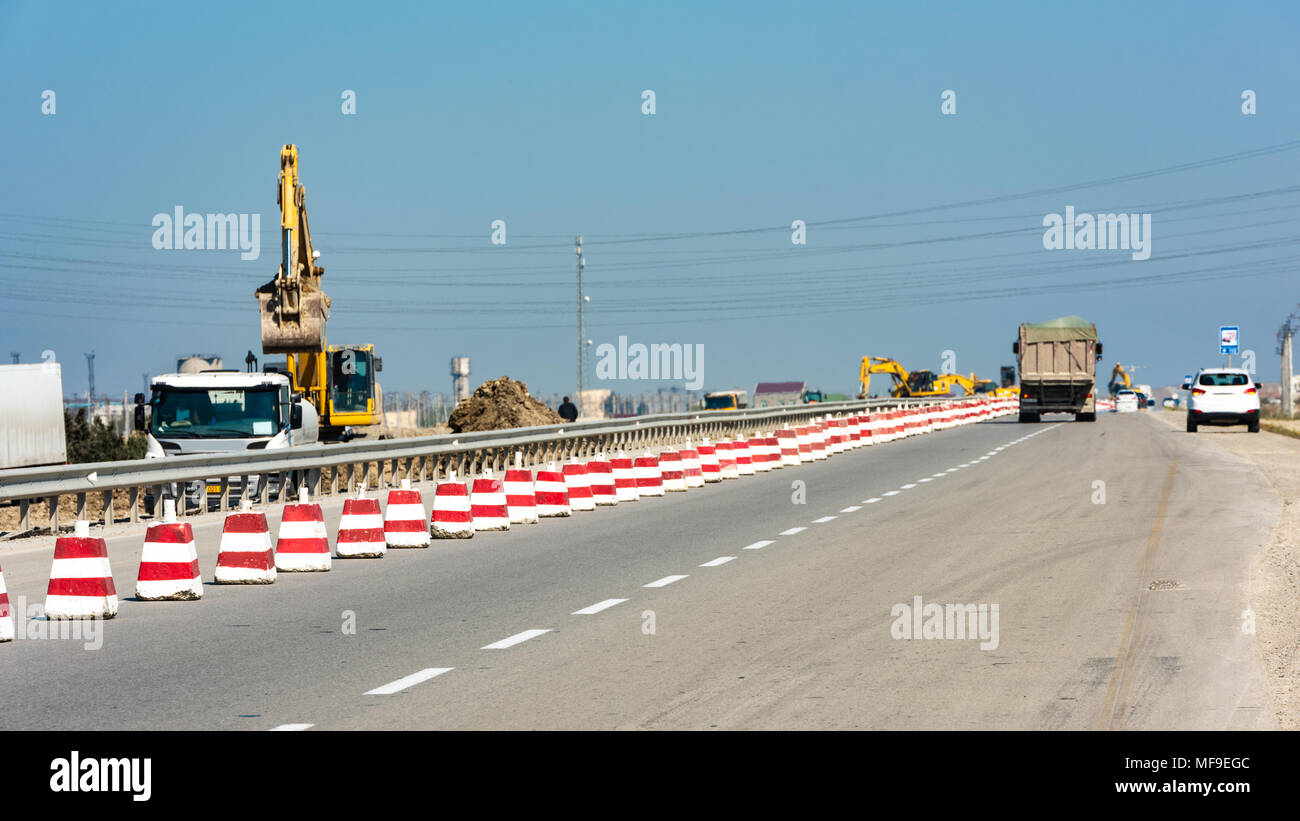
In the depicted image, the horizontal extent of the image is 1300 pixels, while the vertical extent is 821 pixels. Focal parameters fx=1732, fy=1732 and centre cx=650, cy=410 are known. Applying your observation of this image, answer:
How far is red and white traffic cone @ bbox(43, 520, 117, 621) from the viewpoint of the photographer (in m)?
12.5

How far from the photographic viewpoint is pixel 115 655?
10766mm

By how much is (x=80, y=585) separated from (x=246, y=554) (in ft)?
8.08

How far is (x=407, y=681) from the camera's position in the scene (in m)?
9.53

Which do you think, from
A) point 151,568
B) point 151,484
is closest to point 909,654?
point 151,568

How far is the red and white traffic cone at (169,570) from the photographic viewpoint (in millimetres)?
13688

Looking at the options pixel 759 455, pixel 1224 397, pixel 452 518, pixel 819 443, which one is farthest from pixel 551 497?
pixel 1224 397

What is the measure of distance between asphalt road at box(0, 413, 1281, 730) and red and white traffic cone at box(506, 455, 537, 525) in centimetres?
38
